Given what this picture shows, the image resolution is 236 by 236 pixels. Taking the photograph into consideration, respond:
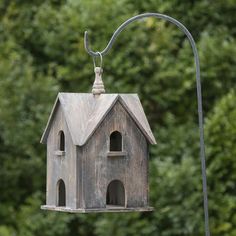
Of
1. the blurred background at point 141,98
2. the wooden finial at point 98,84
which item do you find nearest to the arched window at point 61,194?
the wooden finial at point 98,84

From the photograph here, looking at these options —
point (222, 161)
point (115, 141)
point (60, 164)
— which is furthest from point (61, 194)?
point (222, 161)

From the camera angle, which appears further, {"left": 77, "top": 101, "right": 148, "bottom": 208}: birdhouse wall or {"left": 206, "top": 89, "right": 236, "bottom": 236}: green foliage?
{"left": 206, "top": 89, "right": 236, "bottom": 236}: green foliage

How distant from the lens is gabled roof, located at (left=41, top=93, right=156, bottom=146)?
3.70m

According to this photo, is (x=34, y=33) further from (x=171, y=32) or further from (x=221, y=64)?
(x=221, y=64)

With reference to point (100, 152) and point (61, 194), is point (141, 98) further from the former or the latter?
point (100, 152)

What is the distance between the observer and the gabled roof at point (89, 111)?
145 inches

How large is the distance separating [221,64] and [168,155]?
0.87 m

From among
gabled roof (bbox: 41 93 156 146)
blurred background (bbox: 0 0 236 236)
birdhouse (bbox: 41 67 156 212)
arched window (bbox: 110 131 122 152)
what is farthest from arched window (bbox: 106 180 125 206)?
blurred background (bbox: 0 0 236 236)

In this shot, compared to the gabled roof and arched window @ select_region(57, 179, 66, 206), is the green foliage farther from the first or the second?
the gabled roof

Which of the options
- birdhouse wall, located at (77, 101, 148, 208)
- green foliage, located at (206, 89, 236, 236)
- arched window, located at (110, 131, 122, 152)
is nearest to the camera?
birdhouse wall, located at (77, 101, 148, 208)

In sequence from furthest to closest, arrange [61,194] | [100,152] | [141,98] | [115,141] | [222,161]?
[141,98] < [222,161] < [61,194] < [115,141] < [100,152]

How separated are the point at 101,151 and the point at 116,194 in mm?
352

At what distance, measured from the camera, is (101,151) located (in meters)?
3.71

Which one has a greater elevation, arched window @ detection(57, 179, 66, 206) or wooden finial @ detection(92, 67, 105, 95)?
wooden finial @ detection(92, 67, 105, 95)
